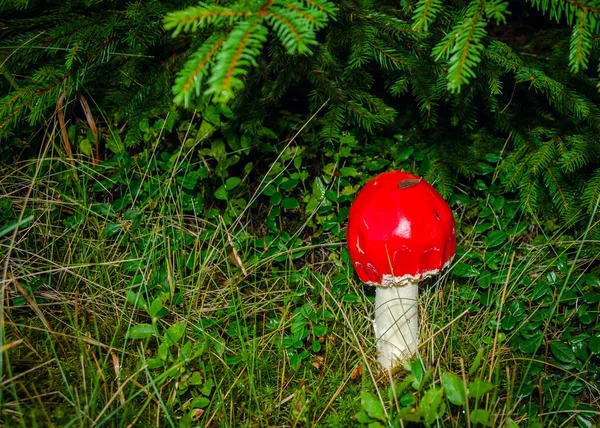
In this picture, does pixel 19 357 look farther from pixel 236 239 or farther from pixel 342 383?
pixel 342 383

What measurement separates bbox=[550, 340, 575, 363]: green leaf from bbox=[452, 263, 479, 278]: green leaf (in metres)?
0.42

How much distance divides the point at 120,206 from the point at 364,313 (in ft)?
4.19

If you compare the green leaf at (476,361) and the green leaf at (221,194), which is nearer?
the green leaf at (476,361)

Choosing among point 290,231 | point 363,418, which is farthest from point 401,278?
point 290,231

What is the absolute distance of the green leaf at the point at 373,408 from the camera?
158cm

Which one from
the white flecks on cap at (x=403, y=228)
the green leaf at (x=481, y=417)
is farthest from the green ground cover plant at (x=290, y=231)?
the white flecks on cap at (x=403, y=228)

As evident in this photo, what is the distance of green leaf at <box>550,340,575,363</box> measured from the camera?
6.48ft

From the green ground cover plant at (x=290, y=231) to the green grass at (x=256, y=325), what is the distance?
0.01 meters

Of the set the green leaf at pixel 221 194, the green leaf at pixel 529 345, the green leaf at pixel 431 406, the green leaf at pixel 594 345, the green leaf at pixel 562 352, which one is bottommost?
the green leaf at pixel 562 352

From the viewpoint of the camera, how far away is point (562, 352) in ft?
6.53

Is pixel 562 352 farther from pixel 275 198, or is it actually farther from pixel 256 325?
pixel 275 198

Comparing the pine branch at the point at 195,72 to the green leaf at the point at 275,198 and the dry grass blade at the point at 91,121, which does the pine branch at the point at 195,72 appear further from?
the dry grass blade at the point at 91,121

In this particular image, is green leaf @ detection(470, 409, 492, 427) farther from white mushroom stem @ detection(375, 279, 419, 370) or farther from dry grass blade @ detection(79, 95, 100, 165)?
dry grass blade @ detection(79, 95, 100, 165)

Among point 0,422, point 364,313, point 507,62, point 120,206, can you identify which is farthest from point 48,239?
point 507,62
